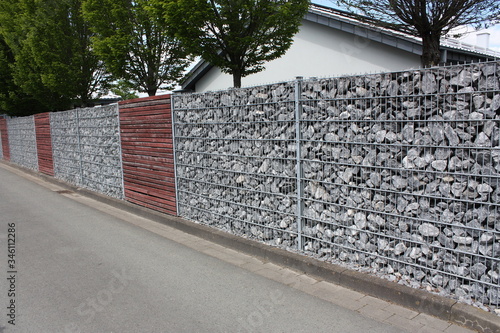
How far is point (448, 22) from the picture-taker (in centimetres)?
720

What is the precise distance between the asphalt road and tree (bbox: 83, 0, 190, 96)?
600 cm

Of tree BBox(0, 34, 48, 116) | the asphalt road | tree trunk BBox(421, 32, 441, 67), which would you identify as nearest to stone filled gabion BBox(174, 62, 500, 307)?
the asphalt road

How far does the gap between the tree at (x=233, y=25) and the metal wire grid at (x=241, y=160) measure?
196cm

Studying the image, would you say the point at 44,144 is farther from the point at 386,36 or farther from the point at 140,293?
the point at 386,36

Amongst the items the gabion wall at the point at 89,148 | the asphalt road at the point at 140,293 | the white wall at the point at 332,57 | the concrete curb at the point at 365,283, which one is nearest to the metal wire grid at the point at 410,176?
the concrete curb at the point at 365,283

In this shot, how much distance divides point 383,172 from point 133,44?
9139 millimetres

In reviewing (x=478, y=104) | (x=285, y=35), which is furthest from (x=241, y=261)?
(x=285, y=35)

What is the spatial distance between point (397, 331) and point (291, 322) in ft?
2.98

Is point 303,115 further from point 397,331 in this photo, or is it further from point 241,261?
point 397,331

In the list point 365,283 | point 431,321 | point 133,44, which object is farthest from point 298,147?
point 133,44

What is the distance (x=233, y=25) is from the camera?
316 inches

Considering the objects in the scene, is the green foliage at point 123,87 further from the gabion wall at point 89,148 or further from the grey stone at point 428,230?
the grey stone at point 428,230

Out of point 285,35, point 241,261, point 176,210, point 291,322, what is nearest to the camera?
point 291,322

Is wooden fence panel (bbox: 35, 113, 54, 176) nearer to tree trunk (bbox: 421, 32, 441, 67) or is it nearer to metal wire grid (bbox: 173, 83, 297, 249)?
metal wire grid (bbox: 173, 83, 297, 249)
